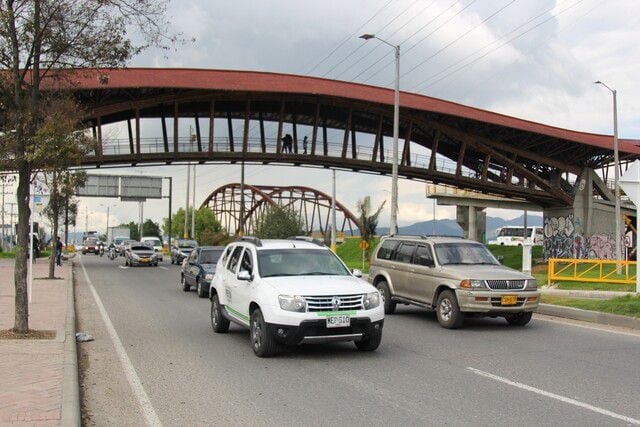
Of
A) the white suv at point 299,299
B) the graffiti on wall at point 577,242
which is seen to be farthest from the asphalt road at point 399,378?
the graffiti on wall at point 577,242

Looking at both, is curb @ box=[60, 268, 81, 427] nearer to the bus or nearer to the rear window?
the rear window

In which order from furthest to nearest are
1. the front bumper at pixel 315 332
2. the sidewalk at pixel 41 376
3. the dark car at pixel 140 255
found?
the dark car at pixel 140 255
the front bumper at pixel 315 332
the sidewalk at pixel 41 376

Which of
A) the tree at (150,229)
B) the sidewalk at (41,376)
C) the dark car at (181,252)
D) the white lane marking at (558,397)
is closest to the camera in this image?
the sidewalk at (41,376)

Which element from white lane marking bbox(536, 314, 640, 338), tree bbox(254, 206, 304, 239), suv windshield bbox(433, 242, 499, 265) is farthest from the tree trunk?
tree bbox(254, 206, 304, 239)

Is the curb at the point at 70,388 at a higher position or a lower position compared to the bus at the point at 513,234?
lower

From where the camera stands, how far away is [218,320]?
12391 mm

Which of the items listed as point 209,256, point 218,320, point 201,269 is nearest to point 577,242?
point 209,256

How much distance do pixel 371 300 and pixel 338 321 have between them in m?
0.68

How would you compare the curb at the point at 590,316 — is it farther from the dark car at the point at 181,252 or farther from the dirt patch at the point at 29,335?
the dark car at the point at 181,252

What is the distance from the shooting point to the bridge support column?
6211cm

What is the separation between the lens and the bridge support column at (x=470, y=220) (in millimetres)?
62109

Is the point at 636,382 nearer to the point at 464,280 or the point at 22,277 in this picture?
the point at 464,280

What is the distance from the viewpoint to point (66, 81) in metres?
12.2

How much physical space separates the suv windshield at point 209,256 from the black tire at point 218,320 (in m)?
8.59
